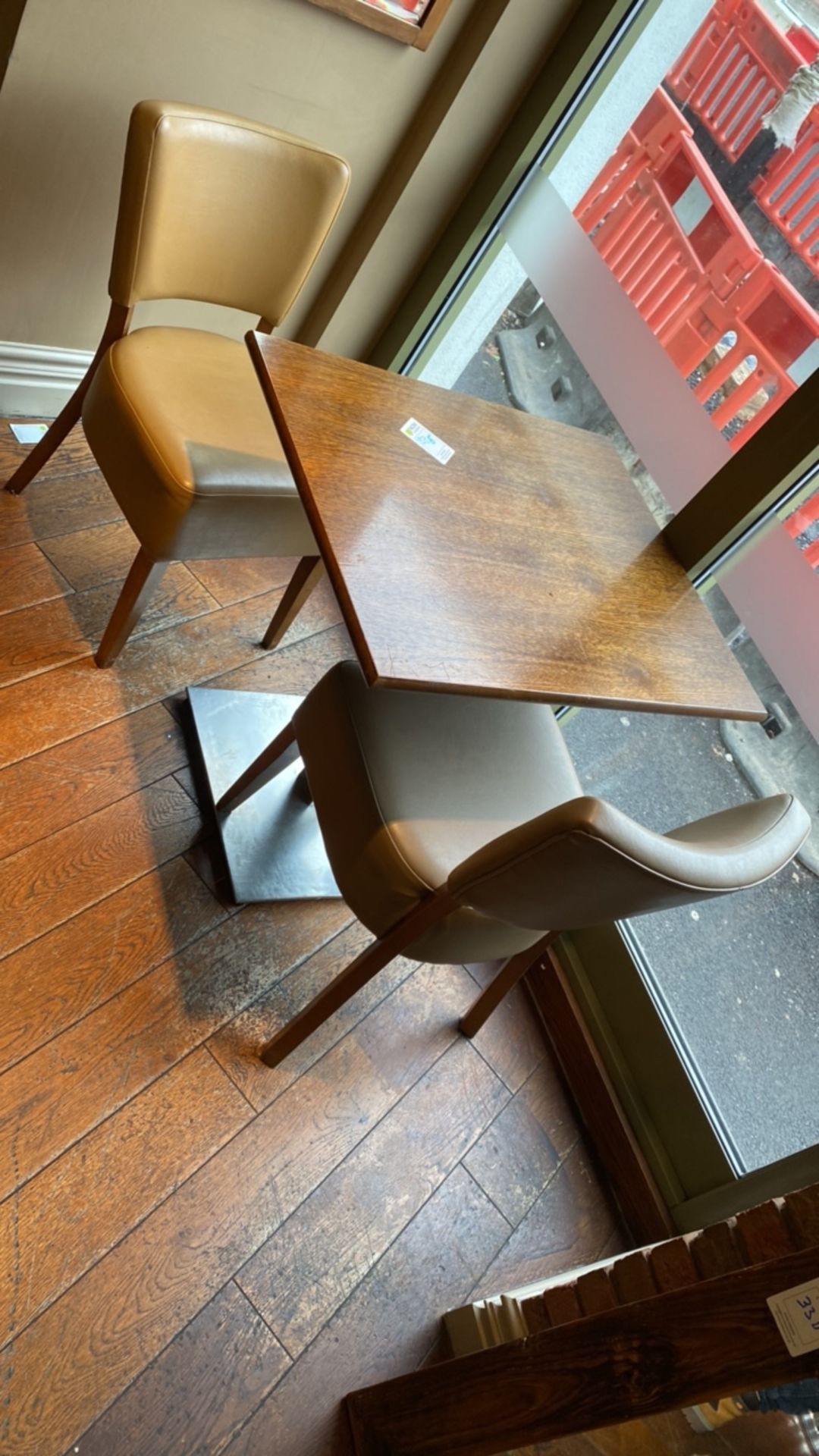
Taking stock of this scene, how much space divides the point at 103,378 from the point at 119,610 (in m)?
0.40

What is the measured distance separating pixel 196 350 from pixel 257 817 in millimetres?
887

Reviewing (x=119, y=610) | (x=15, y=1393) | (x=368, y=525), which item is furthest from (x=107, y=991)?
(x=368, y=525)

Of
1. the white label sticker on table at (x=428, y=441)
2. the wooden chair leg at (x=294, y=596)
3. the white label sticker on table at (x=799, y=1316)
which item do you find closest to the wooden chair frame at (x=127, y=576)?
the wooden chair leg at (x=294, y=596)

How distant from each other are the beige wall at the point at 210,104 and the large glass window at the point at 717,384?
25cm

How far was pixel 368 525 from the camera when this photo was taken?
1.38 metres

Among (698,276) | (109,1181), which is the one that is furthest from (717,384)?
(109,1181)

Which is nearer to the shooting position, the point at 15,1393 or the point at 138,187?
the point at 15,1393

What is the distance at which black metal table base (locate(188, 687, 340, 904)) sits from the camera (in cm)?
186

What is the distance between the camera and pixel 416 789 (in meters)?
1.51

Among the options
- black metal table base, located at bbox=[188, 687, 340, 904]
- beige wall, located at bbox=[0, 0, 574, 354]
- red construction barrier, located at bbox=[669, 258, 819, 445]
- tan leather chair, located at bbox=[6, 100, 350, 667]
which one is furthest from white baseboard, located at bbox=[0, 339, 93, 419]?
red construction barrier, located at bbox=[669, 258, 819, 445]

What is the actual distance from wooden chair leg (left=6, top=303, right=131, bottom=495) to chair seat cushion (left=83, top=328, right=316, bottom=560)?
30 mm

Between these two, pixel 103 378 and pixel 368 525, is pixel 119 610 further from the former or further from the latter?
pixel 368 525

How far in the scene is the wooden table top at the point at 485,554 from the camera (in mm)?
1308

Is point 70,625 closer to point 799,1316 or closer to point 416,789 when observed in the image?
point 416,789
